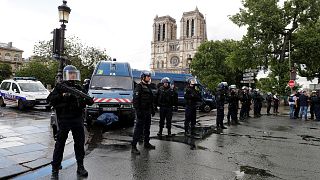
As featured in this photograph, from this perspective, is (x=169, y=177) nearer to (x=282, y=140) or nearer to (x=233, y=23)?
(x=282, y=140)

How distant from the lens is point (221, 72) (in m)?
59.8

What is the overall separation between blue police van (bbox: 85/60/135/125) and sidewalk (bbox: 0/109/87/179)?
184 cm

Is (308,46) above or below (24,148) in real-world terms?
above

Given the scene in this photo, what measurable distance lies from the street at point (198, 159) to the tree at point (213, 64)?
48.5 meters

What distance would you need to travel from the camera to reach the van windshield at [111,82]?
1233 centimetres

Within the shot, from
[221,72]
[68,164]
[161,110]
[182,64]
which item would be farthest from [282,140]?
[182,64]

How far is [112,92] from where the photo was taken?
38.3 ft

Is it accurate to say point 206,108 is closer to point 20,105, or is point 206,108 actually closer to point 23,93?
point 23,93

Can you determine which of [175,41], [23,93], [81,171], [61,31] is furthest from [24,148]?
[175,41]

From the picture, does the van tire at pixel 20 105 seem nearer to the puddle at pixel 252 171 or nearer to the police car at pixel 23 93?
the police car at pixel 23 93

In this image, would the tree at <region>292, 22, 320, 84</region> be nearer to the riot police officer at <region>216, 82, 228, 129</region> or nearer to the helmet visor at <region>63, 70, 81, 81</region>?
the riot police officer at <region>216, 82, 228, 129</region>

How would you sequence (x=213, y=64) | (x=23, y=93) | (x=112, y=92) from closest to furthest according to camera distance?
(x=112, y=92)
(x=23, y=93)
(x=213, y=64)

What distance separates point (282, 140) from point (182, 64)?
118576 mm

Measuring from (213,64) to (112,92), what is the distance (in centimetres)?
4976
